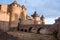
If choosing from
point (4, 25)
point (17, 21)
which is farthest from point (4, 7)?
point (4, 25)

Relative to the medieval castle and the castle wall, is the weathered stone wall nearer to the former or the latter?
the medieval castle

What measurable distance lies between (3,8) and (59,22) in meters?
13.8

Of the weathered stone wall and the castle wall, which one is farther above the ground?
the castle wall

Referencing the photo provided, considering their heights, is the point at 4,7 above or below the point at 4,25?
above

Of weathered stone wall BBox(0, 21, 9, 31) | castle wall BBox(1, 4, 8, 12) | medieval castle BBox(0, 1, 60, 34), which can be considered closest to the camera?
weathered stone wall BBox(0, 21, 9, 31)

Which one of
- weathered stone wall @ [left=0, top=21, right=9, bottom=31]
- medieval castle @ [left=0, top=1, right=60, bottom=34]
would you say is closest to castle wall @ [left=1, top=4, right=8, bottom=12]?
medieval castle @ [left=0, top=1, right=60, bottom=34]

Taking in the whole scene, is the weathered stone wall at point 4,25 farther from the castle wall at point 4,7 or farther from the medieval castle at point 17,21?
the castle wall at point 4,7

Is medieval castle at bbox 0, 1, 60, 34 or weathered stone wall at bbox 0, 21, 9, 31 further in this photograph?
medieval castle at bbox 0, 1, 60, 34

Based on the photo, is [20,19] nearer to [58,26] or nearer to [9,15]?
[9,15]

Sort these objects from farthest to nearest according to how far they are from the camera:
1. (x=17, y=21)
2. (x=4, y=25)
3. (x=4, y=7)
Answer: (x=17, y=21)
(x=4, y=7)
(x=4, y=25)

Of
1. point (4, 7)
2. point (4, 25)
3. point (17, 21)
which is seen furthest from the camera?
point (17, 21)

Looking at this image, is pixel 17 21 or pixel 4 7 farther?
pixel 17 21

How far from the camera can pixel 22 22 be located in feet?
145

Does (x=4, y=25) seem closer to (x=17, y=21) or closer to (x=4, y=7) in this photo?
(x=17, y=21)
